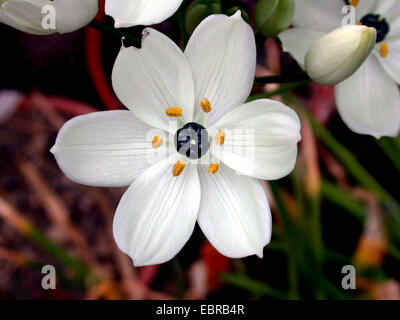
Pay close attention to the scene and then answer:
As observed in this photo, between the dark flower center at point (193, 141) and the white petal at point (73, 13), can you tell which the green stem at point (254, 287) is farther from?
the white petal at point (73, 13)

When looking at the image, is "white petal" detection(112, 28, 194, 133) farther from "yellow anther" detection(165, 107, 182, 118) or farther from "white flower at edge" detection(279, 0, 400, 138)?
"white flower at edge" detection(279, 0, 400, 138)

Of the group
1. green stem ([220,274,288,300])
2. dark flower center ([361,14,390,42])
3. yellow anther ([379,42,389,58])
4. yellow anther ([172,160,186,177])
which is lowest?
green stem ([220,274,288,300])

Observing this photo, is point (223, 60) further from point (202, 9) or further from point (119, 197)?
point (119, 197)

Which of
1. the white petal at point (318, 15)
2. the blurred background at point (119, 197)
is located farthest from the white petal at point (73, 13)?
the blurred background at point (119, 197)

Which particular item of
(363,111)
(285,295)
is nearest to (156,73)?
(363,111)

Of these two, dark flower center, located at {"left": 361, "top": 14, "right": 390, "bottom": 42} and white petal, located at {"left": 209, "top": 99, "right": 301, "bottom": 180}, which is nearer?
white petal, located at {"left": 209, "top": 99, "right": 301, "bottom": 180}

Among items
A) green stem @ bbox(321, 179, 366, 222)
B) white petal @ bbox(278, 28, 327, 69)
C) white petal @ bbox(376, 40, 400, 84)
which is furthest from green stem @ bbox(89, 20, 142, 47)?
green stem @ bbox(321, 179, 366, 222)
